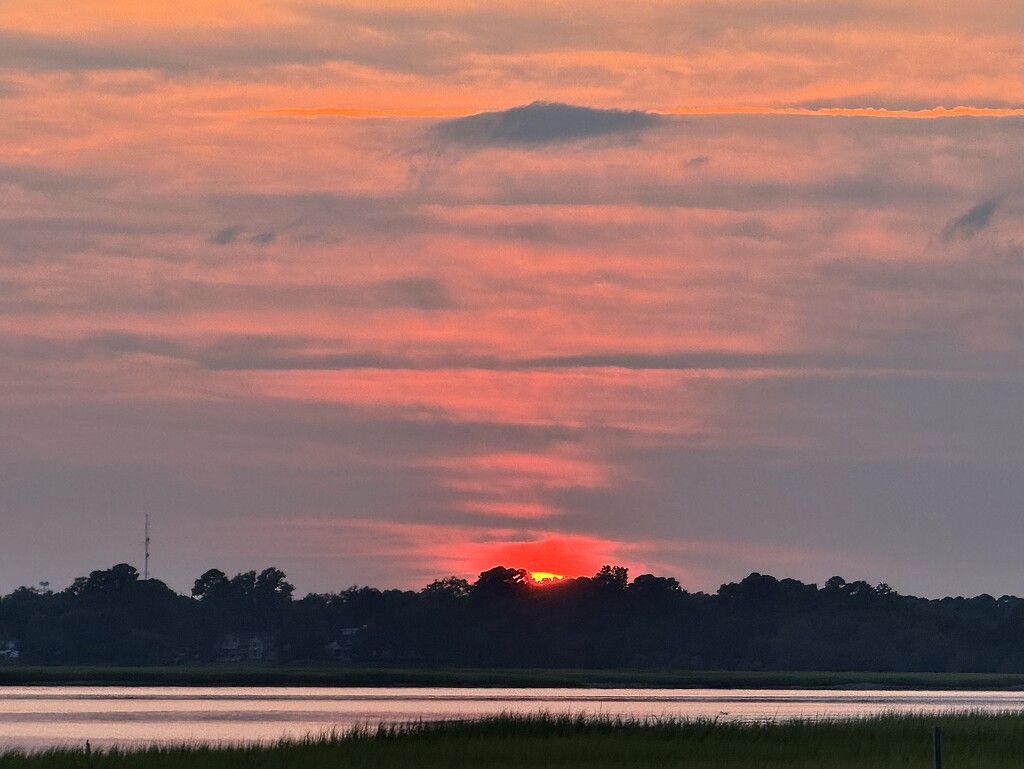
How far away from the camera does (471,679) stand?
151 meters

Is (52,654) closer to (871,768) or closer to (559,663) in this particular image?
(559,663)

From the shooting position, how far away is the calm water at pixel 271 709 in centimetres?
6838

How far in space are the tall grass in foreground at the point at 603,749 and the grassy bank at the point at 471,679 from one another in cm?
9425

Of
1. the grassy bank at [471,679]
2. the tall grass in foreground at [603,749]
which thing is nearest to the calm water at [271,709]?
the tall grass in foreground at [603,749]

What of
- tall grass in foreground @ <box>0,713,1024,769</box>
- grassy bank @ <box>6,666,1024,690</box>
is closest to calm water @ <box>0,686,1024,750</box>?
tall grass in foreground @ <box>0,713,1024,769</box>

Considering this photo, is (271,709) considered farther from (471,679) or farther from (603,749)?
(471,679)

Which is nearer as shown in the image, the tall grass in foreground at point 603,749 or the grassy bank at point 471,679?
the tall grass in foreground at point 603,749

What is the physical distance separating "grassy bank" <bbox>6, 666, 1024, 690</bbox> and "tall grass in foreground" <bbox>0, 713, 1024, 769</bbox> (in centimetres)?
9425

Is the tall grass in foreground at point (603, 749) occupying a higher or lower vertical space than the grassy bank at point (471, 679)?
lower

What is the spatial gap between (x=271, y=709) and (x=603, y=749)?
43875 millimetres

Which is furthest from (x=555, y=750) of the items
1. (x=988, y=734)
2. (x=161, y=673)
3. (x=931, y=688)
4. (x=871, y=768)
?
(x=161, y=673)

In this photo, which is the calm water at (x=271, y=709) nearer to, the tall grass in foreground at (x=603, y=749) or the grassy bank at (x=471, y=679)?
the tall grass in foreground at (x=603, y=749)

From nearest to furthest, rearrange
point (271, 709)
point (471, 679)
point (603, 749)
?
point (603, 749) → point (271, 709) → point (471, 679)

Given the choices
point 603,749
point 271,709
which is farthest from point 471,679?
point 603,749
